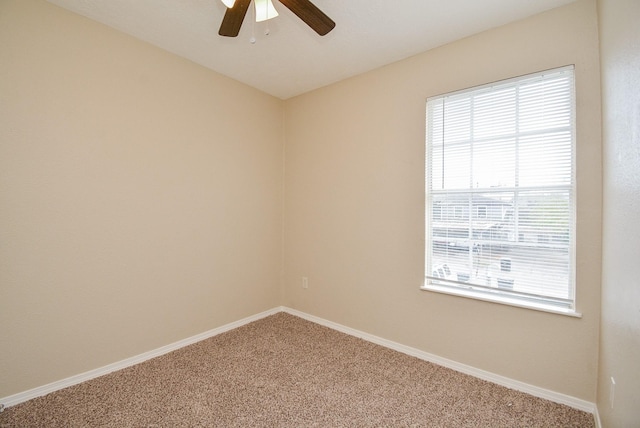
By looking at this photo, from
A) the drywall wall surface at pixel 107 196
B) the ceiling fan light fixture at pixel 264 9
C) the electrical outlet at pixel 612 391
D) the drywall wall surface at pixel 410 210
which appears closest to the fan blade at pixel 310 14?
the ceiling fan light fixture at pixel 264 9

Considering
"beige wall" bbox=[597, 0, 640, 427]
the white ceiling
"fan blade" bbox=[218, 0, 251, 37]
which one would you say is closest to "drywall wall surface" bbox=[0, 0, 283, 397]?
the white ceiling

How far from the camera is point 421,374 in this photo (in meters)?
2.19

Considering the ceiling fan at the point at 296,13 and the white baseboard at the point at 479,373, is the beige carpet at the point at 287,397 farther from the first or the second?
the ceiling fan at the point at 296,13

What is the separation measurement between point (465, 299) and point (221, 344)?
2241 millimetres

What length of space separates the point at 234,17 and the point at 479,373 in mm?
2996

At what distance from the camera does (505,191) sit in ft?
6.75

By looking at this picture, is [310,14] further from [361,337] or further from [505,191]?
[361,337]

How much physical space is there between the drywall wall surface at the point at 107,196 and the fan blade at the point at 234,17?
3.68 ft

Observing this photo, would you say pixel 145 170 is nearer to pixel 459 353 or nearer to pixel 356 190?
pixel 356 190

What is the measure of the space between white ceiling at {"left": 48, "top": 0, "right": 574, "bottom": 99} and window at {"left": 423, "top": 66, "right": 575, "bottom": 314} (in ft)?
1.60

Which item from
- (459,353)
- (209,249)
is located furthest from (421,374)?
(209,249)

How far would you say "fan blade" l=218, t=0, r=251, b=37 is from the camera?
1.50m

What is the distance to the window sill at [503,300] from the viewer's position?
1828mm

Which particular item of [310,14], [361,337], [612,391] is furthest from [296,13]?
[361,337]
